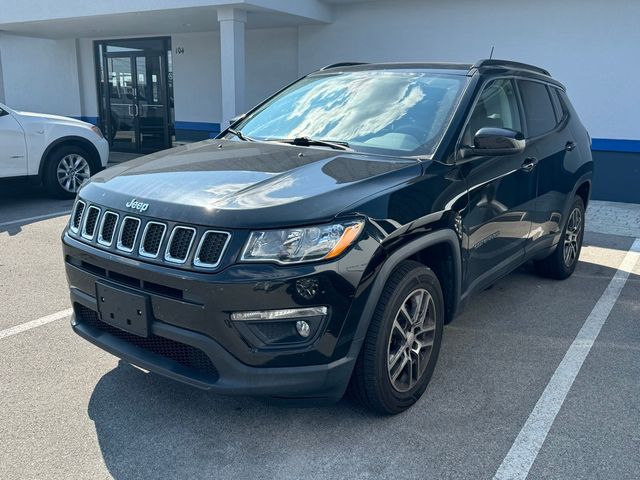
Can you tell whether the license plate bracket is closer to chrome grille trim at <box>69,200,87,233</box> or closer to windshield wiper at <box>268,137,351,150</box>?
chrome grille trim at <box>69,200,87,233</box>

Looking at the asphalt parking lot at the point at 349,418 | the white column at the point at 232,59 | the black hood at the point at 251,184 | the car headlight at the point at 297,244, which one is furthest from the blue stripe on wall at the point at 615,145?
the car headlight at the point at 297,244

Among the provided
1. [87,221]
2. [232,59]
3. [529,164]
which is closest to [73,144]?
[232,59]

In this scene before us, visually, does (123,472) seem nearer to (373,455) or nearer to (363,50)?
(373,455)

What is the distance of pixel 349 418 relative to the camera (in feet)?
10.1

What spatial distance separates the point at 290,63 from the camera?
41.3 ft

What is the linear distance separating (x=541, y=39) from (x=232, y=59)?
5.20 m

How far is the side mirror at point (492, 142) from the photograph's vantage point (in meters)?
3.41

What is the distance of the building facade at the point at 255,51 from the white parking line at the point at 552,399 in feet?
17.6

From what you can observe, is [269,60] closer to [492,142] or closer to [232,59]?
[232,59]

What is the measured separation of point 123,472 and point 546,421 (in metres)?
2.10

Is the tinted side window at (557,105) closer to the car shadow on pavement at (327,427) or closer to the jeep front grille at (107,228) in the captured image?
the car shadow on pavement at (327,427)

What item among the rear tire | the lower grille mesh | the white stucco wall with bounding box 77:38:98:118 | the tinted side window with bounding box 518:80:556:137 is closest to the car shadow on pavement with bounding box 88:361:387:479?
the lower grille mesh

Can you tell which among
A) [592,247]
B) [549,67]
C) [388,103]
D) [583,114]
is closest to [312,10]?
[549,67]

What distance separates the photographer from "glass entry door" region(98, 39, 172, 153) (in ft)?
49.0
